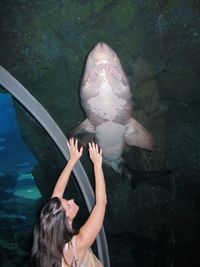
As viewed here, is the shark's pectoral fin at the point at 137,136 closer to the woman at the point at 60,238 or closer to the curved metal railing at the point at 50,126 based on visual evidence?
the curved metal railing at the point at 50,126

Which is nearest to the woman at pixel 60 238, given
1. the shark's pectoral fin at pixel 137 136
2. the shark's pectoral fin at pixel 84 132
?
the shark's pectoral fin at pixel 84 132

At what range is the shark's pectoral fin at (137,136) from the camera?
413 centimetres

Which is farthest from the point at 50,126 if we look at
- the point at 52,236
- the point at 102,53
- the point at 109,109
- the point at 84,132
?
the point at 52,236

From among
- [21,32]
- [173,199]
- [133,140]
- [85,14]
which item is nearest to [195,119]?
[133,140]

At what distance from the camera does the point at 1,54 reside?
3.90m

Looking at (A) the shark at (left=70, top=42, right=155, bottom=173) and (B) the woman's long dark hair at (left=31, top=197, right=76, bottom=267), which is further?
(A) the shark at (left=70, top=42, right=155, bottom=173)

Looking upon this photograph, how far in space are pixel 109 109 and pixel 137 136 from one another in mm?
711

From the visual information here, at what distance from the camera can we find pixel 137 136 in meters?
4.24

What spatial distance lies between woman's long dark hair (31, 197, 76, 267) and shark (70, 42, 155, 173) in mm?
1650

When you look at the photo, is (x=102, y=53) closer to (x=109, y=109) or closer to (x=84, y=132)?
(x=109, y=109)

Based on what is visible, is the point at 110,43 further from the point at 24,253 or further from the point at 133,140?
the point at 24,253

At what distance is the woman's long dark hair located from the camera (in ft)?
A: 7.27

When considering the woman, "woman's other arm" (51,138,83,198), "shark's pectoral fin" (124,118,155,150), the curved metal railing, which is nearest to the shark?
"shark's pectoral fin" (124,118,155,150)

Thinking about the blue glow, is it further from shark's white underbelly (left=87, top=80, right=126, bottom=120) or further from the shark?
shark's white underbelly (left=87, top=80, right=126, bottom=120)
